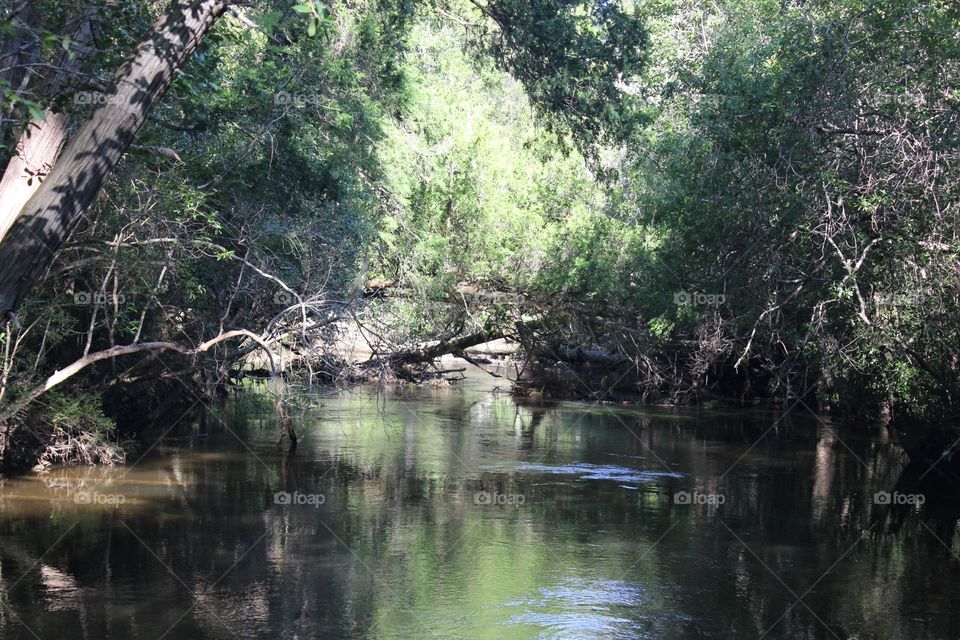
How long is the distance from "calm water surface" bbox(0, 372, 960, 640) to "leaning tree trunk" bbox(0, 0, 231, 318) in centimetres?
437

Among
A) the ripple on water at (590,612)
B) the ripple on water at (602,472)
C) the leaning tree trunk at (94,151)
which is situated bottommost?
the ripple on water at (590,612)

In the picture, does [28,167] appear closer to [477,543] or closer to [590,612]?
[590,612]

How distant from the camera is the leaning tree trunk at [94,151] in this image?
4652mm

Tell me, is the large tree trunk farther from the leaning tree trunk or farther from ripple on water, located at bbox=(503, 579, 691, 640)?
ripple on water, located at bbox=(503, 579, 691, 640)

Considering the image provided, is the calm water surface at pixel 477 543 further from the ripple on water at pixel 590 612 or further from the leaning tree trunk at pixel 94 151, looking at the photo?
the leaning tree trunk at pixel 94 151

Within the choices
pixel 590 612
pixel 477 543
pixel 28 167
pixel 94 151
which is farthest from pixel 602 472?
pixel 94 151

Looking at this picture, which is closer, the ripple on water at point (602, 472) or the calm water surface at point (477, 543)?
the calm water surface at point (477, 543)

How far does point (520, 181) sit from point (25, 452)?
43.1ft

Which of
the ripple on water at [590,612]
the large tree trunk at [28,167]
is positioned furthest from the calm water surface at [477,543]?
the large tree trunk at [28,167]

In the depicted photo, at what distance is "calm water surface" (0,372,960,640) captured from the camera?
28.2 ft

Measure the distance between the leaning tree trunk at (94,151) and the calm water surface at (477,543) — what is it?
437 centimetres

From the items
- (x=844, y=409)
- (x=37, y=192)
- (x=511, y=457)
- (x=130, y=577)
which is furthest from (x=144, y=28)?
(x=844, y=409)

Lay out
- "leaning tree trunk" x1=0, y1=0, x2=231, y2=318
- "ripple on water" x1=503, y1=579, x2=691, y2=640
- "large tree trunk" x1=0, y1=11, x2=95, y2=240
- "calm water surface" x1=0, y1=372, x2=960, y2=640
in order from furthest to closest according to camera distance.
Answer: "calm water surface" x1=0, y1=372, x2=960, y2=640 → "ripple on water" x1=503, y1=579, x2=691, y2=640 → "large tree trunk" x1=0, y1=11, x2=95, y2=240 → "leaning tree trunk" x1=0, y1=0, x2=231, y2=318

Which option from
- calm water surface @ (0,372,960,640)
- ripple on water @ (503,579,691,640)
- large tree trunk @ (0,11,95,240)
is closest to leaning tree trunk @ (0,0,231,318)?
large tree trunk @ (0,11,95,240)
